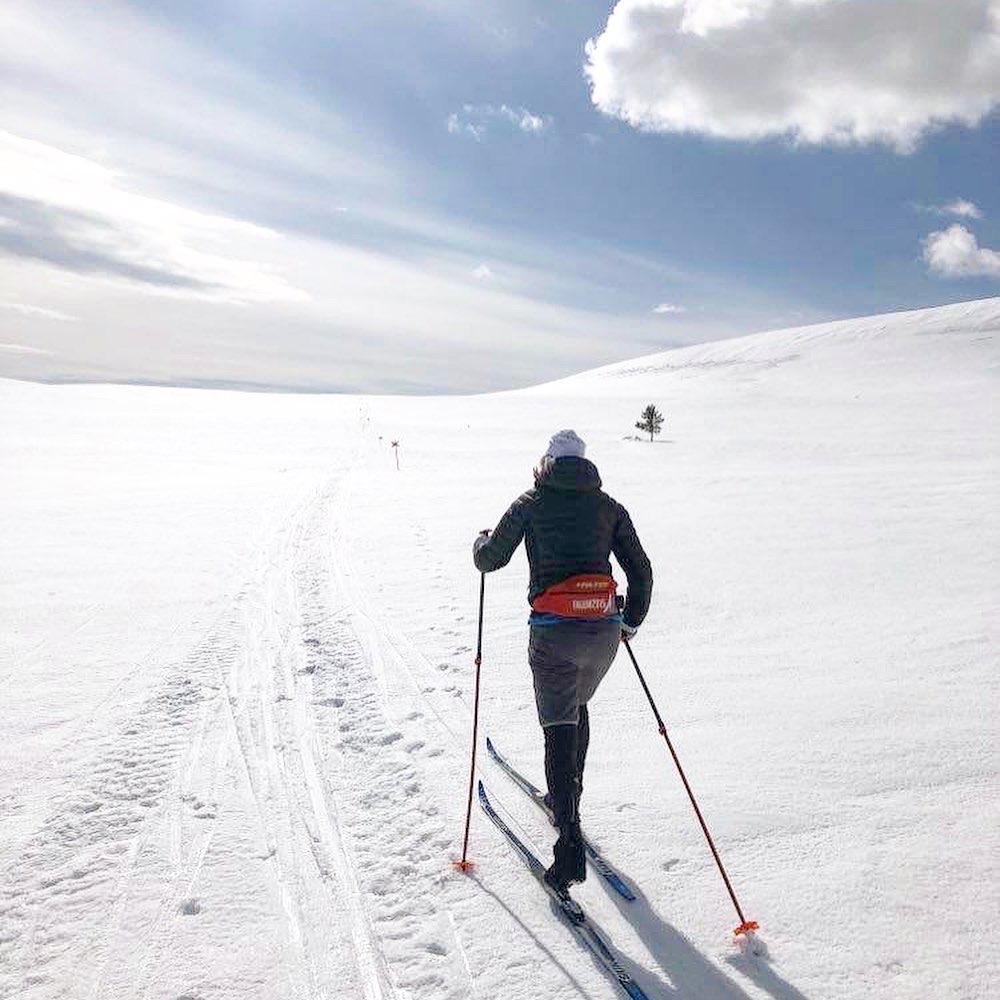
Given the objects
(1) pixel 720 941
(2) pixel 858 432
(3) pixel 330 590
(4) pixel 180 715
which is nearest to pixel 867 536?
(3) pixel 330 590

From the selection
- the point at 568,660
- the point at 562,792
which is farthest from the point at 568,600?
the point at 562,792

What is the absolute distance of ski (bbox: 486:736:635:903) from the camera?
3908 millimetres

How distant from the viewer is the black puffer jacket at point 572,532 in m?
3.88

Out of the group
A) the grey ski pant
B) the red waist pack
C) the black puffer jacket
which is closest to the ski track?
the grey ski pant

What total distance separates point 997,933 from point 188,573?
10673 mm

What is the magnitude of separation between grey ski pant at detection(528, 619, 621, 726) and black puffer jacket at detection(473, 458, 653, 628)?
243 millimetres

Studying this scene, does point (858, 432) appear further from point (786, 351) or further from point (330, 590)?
point (786, 351)

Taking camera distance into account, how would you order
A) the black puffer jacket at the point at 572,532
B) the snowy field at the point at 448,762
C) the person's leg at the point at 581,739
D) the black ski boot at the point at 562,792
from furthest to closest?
the person's leg at the point at 581,739
the black puffer jacket at the point at 572,532
the black ski boot at the point at 562,792
the snowy field at the point at 448,762

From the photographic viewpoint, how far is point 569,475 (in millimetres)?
3863

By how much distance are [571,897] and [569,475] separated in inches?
95.3

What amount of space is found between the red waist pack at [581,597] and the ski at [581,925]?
5.18 ft

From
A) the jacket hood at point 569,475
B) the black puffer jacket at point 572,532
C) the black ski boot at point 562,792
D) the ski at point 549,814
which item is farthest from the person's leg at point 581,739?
the jacket hood at point 569,475

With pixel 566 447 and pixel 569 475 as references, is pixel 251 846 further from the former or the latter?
pixel 566 447

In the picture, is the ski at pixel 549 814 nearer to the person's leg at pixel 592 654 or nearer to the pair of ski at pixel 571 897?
the pair of ski at pixel 571 897
